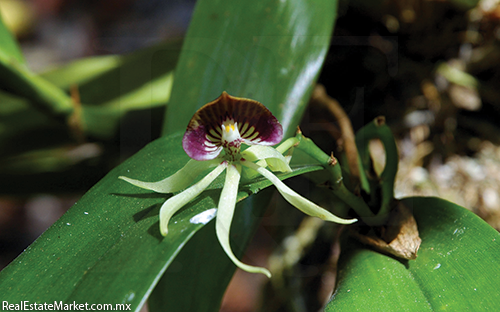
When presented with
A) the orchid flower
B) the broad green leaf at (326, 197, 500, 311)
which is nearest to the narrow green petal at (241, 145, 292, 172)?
the orchid flower

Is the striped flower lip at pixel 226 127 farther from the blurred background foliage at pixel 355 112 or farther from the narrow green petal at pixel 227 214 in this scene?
the blurred background foliage at pixel 355 112

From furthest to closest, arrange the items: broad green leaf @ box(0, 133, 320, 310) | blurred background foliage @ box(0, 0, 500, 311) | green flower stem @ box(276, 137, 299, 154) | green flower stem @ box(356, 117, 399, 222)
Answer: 1. blurred background foliage @ box(0, 0, 500, 311)
2. green flower stem @ box(356, 117, 399, 222)
3. green flower stem @ box(276, 137, 299, 154)
4. broad green leaf @ box(0, 133, 320, 310)

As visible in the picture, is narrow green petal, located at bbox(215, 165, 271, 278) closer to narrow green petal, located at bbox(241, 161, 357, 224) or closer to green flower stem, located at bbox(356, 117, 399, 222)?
narrow green petal, located at bbox(241, 161, 357, 224)

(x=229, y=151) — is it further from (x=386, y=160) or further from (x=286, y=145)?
(x=386, y=160)

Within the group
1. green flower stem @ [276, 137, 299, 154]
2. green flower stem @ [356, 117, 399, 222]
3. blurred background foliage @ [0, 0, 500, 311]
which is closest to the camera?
green flower stem @ [276, 137, 299, 154]

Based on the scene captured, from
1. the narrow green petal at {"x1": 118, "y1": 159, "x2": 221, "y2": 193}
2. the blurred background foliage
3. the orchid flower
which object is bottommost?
the blurred background foliage

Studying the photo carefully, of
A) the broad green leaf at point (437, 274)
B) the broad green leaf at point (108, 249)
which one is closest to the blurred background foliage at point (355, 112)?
the broad green leaf at point (437, 274)

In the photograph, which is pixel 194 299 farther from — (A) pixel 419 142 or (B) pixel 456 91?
(B) pixel 456 91
